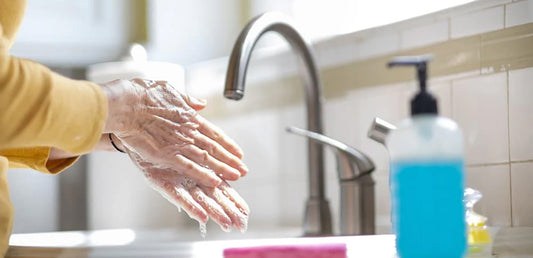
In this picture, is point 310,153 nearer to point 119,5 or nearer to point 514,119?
point 514,119

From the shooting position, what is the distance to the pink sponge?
2.10 feet

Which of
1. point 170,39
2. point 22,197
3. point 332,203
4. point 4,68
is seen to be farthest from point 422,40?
point 22,197

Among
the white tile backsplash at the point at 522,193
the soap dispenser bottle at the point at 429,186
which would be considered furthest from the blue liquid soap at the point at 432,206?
the white tile backsplash at the point at 522,193

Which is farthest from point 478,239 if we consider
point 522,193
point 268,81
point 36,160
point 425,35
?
point 268,81

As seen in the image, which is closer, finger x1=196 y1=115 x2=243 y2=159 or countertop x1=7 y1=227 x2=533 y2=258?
countertop x1=7 y1=227 x2=533 y2=258

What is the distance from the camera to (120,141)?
99 centimetres

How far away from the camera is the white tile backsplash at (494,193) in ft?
3.74

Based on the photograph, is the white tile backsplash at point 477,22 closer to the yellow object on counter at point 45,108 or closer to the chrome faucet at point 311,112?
the chrome faucet at point 311,112

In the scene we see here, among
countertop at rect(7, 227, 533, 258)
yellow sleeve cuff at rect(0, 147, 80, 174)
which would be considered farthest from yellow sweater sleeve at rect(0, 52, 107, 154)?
yellow sleeve cuff at rect(0, 147, 80, 174)

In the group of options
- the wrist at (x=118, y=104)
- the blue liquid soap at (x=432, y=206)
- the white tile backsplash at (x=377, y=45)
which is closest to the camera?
the blue liquid soap at (x=432, y=206)

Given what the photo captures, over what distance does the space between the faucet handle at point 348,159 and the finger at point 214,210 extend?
1.02ft

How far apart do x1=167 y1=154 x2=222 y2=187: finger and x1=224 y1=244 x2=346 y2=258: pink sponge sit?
10.8 inches

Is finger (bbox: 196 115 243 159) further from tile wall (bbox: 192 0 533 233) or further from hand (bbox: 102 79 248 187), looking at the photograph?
tile wall (bbox: 192 0 533 233)

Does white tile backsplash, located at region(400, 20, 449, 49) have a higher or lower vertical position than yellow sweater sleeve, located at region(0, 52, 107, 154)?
higher
